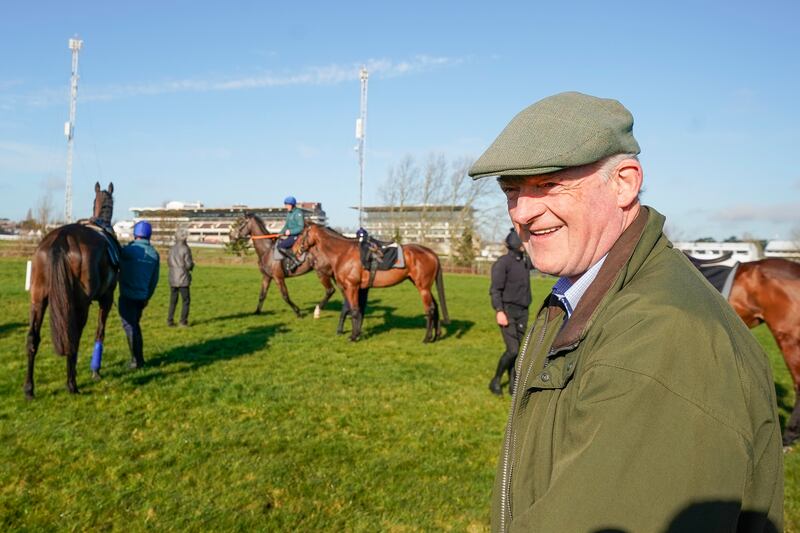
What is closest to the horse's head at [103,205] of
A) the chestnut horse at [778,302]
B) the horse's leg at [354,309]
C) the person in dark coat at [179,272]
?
the person in dark coat at [179,272]

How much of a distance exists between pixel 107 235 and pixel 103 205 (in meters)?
0.87

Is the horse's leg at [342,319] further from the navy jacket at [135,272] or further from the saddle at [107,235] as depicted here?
the saddle at [107,235]

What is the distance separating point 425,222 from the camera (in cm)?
5091

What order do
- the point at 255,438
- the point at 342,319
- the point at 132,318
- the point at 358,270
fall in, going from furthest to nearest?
the point at 342,319
the point at 358,270
the point at 132,318
the point at 255,438

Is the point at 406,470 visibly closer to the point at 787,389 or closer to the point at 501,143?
the point at 501,143

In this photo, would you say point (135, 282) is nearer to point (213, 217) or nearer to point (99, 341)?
point (99, 341)

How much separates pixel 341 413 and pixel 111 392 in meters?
2.81

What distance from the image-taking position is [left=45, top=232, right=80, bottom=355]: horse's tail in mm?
5906

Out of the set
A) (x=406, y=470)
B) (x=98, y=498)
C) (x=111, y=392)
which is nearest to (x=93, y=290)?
(x=111, y=392)

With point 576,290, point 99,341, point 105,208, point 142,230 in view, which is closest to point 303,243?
point 142,230

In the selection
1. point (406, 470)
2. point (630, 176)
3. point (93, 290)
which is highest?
point (630, 176)

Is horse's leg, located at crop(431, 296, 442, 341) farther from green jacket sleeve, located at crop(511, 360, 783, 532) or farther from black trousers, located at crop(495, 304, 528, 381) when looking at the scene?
green jacket sleeve, located at crop(511, 360, 783, 532)

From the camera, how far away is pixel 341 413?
6129 millimetres

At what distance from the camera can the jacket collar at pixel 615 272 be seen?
3.93 feet
